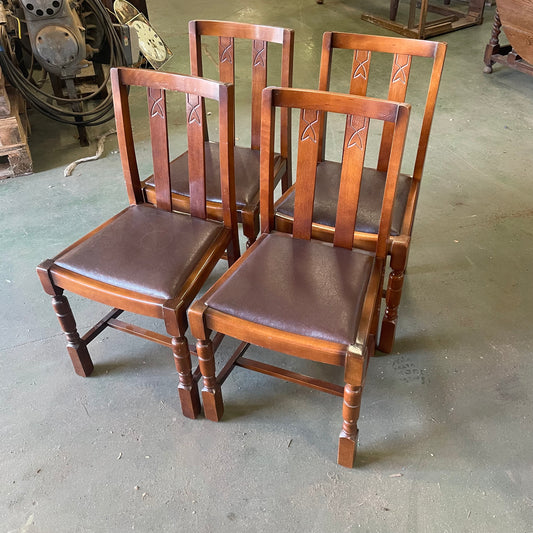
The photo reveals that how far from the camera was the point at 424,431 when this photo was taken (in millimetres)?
1664

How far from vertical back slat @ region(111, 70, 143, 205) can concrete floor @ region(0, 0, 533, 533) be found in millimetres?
603

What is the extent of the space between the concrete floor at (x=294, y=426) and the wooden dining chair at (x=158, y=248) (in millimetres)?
170

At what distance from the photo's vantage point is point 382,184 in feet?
6.28

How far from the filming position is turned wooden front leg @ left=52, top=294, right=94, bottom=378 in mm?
1677

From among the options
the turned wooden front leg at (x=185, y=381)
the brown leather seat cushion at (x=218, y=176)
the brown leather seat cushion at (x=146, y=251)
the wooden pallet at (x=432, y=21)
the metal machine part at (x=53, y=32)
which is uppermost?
the metal machine part at (x=53, y=32)

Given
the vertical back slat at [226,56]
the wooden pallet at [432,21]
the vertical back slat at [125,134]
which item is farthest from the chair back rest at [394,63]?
the wooden pallet at [432,21]

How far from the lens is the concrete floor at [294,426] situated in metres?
1.47

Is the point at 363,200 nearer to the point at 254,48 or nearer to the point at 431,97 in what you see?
the point at 431,97

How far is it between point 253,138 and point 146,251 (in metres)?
0.83

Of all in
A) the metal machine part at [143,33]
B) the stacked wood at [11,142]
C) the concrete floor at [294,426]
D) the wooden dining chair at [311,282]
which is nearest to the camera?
the wooden dining chair at [311,282]

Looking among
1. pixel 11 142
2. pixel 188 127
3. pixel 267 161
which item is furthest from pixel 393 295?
pixel 11 142

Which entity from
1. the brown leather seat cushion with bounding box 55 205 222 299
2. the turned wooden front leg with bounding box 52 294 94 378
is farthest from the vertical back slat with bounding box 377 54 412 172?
the turned wooden front leg with bounding box 52 294 94 378

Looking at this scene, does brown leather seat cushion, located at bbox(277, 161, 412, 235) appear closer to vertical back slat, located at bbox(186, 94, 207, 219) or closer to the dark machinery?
vertical back slat, located at bbox(186, 94, 207, 219)

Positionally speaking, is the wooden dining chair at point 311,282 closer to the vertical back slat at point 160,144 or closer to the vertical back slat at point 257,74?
the vertical back slat at point 160,144
